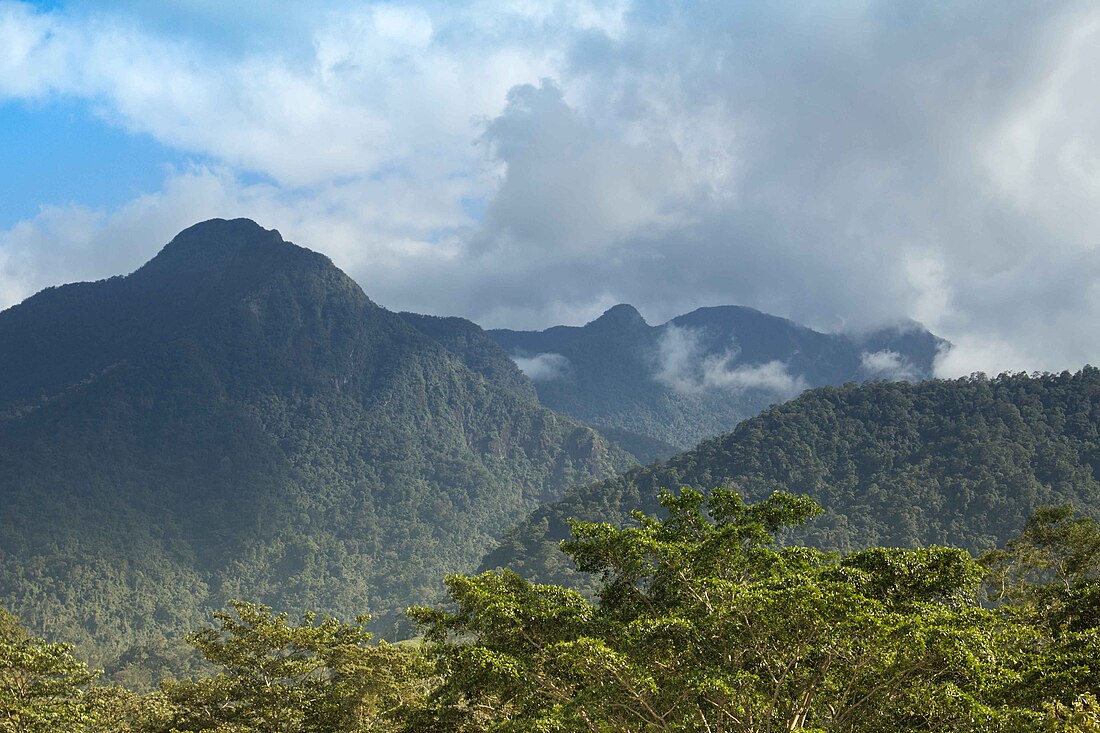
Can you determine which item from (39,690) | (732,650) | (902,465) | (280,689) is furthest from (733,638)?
(902,465)

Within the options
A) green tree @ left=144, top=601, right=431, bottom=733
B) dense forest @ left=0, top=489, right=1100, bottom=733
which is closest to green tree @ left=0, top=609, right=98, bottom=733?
dense forest @ left=0, top=489, right=1100, bottom=733

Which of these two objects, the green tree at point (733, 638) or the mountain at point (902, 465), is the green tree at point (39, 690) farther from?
the mountain at point (902, 465)

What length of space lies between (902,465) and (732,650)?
126875 mm

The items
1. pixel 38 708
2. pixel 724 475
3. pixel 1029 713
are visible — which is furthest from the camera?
pixel 724 475

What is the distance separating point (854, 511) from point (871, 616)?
122 meters

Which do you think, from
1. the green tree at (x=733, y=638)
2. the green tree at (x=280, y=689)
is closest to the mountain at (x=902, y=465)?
the green tree at (x=280, y=689)

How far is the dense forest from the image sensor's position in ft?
48.4

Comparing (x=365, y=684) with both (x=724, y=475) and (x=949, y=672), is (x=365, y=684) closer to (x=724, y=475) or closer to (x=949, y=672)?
(x=949, y=672)

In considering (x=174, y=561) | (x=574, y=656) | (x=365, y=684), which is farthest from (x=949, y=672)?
(x=174, y=561)

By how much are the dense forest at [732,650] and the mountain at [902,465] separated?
9876 centimetres

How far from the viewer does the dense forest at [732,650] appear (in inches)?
581

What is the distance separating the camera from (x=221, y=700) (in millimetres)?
29250

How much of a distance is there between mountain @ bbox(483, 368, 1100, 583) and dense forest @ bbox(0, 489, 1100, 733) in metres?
98.8

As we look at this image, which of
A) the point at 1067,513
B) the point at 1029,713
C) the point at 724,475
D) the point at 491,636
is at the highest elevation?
the point at 724,475
